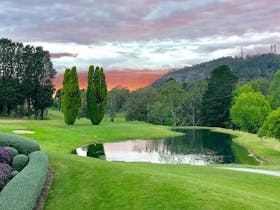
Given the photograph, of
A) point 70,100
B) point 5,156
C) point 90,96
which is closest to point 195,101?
point 90,96

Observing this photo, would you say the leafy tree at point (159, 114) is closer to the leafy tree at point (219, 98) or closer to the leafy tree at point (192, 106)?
the leafy tree at point (192, 106)

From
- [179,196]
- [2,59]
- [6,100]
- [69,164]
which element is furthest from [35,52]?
[179,196]

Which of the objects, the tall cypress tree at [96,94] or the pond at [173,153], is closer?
the pond at [173,153]

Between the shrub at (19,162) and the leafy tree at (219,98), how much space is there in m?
83.3

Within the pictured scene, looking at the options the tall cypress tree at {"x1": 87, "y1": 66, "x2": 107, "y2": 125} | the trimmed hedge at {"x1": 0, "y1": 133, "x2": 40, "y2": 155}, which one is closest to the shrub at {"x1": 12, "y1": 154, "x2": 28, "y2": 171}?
the trimmed hedge at {"x1": 0, "y1": 133, "x2": 40, "y2": 155}

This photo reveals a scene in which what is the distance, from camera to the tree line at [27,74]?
8062 centimetres

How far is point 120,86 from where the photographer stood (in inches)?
5221

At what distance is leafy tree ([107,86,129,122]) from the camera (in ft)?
378

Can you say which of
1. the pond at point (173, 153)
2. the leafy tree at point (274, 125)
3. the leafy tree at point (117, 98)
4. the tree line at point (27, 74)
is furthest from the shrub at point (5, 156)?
the leafy tree at point (117, 98)

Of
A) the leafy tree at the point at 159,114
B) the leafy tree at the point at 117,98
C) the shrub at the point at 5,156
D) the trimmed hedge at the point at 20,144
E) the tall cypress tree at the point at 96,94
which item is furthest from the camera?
the leafy tree at the point at 117,98

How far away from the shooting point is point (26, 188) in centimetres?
1224

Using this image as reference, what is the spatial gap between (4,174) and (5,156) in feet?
5.12

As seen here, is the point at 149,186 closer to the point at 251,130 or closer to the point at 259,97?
the point at 259,97

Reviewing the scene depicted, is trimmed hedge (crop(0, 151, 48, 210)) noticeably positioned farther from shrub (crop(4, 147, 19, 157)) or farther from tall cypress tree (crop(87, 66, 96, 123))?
tall cypress tree (crop(87, 66, 96, 123))
